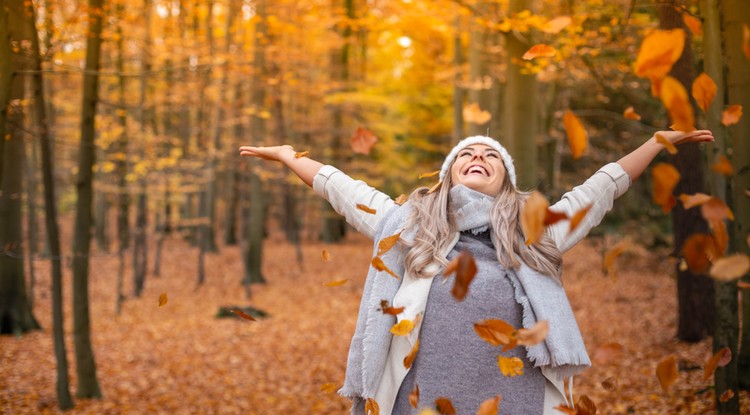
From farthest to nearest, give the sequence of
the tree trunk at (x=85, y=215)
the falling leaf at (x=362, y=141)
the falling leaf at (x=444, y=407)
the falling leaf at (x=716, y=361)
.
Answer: the tree trunk at (x=85, y=215) → the falling leaf at (x=362, y=141) → the falling leaf at (x=444, y=407) → the falling leaf at (x=716, y=361)

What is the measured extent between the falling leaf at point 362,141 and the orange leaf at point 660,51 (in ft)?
4.32

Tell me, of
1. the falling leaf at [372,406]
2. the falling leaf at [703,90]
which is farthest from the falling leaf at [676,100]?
the falling leaf at [372,406]

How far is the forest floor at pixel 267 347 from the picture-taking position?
740 cm

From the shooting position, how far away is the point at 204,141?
66.1 feet

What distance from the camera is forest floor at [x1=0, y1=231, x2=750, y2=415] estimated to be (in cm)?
740

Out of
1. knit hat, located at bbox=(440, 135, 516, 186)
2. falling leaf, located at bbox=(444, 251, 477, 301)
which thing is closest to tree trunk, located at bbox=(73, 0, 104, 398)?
knit hat, located at bbox=(440, 135, 516, 186)

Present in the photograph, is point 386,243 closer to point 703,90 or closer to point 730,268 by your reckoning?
point 703,90

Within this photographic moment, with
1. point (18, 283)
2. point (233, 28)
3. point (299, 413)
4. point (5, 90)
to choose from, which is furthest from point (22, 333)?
point (233, 28)

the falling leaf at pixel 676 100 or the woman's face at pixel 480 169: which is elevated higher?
the falling leaf at pixel 676 100

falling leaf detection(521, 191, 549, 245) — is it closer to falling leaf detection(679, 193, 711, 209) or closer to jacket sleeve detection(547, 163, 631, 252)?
falling leaf detection(679, 193, 711, 209)

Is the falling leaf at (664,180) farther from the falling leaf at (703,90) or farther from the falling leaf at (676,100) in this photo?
the falling leaf at (703,90)

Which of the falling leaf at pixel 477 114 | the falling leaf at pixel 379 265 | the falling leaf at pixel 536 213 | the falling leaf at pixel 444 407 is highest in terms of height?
the falling leaf at pixel 477 114

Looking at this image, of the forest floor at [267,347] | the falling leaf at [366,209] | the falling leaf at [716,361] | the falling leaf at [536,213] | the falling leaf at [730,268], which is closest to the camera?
→ the falling leaf at [730,268]

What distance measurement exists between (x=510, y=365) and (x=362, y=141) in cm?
105
